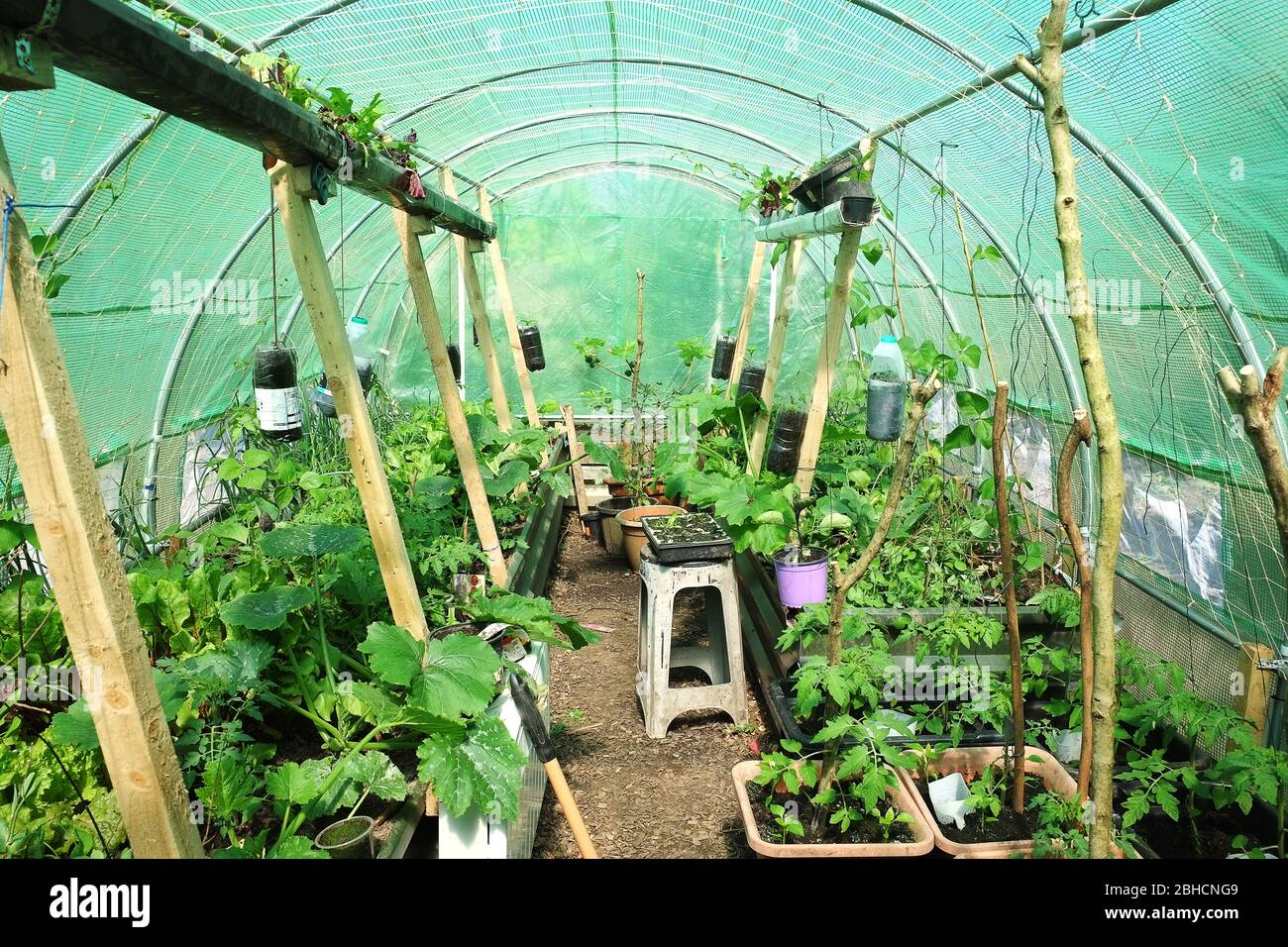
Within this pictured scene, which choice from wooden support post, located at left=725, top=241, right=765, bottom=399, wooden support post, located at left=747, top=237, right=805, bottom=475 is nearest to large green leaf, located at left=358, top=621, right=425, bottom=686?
wooden support post, located at left=747, top=237, right=805, bottom=475

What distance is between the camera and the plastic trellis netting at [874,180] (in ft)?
10.3

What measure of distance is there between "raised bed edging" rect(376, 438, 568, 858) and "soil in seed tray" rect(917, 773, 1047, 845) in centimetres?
142

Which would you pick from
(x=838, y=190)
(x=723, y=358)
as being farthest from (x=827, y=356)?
(x=723, y=358)

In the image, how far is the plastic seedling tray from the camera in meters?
3.98

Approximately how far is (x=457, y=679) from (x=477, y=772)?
0.86 ft

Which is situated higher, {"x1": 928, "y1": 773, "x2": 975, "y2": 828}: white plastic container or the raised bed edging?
the raised bed edging

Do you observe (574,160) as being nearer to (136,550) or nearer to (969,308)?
(969,308)

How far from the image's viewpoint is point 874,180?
636cm

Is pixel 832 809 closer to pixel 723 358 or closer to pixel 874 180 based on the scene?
pixel 874 180

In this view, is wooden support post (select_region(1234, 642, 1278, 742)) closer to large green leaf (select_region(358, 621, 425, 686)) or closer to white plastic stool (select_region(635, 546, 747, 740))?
white plastic stool (select_region(635, 546, 747, 740))

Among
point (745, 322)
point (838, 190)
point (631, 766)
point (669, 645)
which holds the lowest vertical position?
point (631, 766)

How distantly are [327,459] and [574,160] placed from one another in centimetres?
544

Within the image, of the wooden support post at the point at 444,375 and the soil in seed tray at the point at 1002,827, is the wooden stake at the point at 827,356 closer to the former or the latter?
the wooden support post at the point at 444,375

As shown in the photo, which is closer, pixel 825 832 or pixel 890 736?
pixel 825 832
